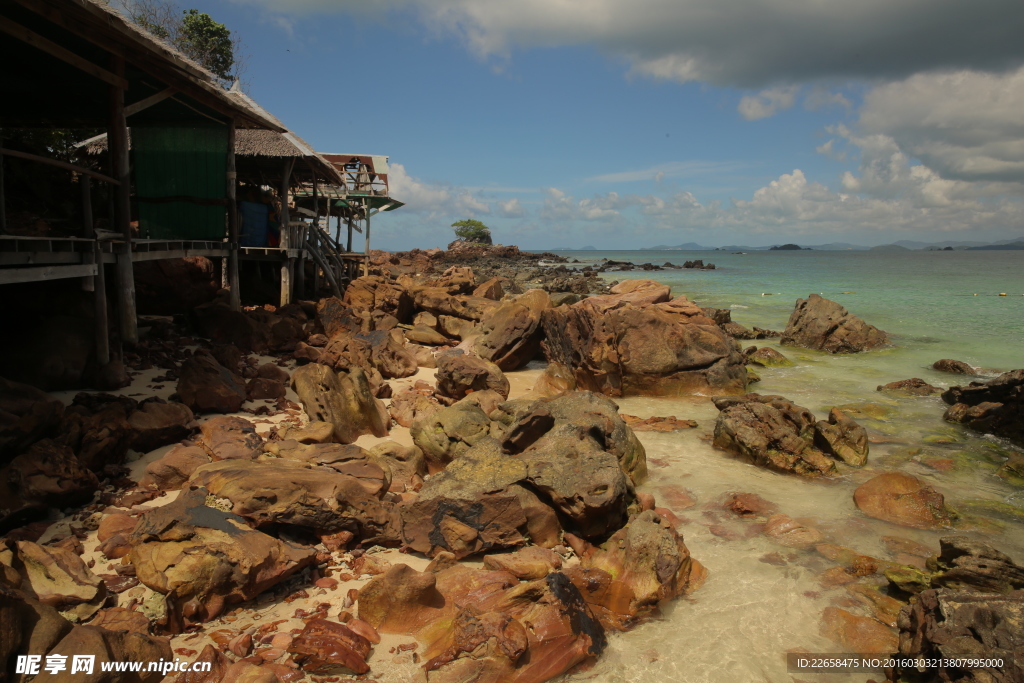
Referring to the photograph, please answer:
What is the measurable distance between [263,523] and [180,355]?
5.74 m

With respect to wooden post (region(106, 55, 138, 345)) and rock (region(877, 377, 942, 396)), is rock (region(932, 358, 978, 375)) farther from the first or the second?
wooden post (region(106, 55, 138, 345))

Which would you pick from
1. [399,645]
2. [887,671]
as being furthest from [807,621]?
[399,645]

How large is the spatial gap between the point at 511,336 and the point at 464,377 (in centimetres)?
339

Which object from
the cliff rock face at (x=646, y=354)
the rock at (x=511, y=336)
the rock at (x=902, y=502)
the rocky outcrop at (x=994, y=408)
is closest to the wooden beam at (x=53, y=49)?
the rock at (x=511, y=336)

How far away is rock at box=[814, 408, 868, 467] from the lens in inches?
338

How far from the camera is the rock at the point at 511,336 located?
13453mm

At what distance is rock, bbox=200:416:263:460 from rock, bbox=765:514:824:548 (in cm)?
567

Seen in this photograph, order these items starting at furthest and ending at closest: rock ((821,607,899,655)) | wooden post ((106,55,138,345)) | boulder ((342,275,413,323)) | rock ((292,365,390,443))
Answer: boulder ((342,275,413,323)), wooden post ((106,55,138,345)), rock ((292,365,390,443)), rock ((821,607,899,655))

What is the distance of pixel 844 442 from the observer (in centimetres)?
870

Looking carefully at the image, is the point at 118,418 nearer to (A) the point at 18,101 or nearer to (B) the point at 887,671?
(B) the point at 887,671

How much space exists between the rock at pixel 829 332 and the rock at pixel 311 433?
51.0ft

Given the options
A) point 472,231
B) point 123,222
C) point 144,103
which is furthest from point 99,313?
point 472,231

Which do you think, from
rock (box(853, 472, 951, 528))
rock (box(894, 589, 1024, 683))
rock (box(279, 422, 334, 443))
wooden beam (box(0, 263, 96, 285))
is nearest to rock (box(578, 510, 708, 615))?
rock (box(894, 589, 1024, 683))

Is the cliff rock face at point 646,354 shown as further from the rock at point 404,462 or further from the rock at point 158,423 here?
the rock at point 158,423
